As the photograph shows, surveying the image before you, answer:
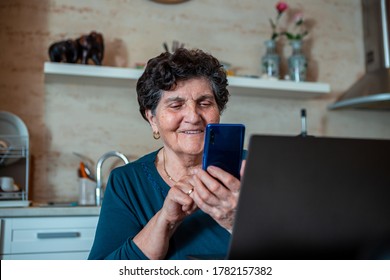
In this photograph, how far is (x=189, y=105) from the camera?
47.0 inches

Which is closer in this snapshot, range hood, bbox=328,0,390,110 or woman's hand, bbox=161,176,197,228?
woman's hand, bbox=161,176,197,228

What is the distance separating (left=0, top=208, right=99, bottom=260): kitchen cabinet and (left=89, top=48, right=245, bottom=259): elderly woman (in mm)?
779

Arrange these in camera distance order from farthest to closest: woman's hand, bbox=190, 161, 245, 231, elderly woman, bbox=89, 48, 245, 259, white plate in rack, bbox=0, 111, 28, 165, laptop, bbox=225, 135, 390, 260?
white plate in rack, bbox=0, 111, 28, 165, elderly woman, bbox=89, 48, 245, 259, woman's hand, bbox=190, 161, 245, 231, laptop, bbox=225, 135, 390, 260

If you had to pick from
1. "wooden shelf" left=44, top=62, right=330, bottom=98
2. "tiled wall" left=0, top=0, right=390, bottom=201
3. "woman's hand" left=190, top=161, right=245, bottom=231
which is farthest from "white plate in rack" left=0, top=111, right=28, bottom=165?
"woman's hand" left=190, top=161, right=245, bottom=231

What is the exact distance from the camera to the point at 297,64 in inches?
107

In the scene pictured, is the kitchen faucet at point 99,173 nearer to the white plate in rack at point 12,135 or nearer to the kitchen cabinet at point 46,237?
the kitchen cabinet at point 46,237

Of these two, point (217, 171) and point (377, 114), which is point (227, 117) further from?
point (217, 171)

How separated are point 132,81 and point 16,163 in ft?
2.36

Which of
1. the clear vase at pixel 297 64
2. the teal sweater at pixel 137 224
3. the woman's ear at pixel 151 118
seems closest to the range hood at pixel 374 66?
the clear vase at pixel 297 64

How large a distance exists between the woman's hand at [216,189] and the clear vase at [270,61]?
1922 mm

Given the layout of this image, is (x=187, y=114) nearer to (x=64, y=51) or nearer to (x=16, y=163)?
(x=64, y=51)

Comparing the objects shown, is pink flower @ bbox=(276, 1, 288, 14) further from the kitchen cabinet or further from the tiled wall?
the kitchen cabinet

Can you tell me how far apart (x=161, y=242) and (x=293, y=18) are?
7.54ft

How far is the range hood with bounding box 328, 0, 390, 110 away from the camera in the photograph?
104 inches
